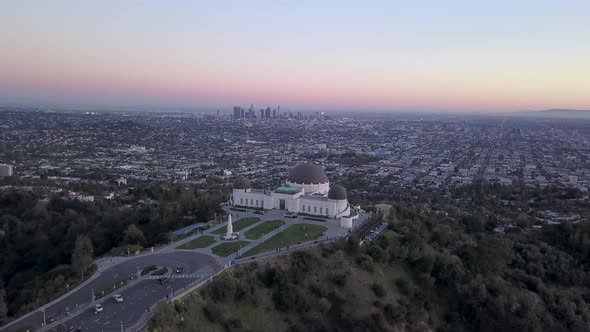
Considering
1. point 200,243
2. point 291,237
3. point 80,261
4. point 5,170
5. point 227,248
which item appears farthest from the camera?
point 5,170

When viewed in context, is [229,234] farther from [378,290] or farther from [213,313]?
[378,290]

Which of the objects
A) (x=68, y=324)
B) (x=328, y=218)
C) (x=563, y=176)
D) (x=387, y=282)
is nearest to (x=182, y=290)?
(x=68, y=324)

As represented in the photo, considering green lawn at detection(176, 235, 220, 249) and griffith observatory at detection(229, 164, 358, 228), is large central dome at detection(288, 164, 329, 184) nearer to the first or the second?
griffith observatory at detection(229, 164, 358, 228)

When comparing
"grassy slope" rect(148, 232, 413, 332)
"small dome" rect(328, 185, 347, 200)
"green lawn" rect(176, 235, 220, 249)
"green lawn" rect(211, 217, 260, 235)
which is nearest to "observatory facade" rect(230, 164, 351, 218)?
"small dome" rect(328, 185, 347, 200)

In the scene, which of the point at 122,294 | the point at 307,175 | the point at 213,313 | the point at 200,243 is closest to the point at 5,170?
the point at 307,175

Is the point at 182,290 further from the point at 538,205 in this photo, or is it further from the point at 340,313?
the point at 538,205

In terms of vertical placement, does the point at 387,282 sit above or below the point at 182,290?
below
